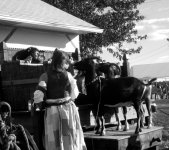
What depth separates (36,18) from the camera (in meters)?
11.6

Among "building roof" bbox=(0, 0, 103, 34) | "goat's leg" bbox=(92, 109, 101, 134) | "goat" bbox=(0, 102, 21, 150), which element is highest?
"building roof" bbox=(0, 0, 103, 34)

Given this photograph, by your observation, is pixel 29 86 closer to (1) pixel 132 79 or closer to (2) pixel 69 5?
(1) pixel 132 79

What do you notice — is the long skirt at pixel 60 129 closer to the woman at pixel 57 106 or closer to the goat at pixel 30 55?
the woman at pixel 57 106

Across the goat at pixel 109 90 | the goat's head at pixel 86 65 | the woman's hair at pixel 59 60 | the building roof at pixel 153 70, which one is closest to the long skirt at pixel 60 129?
the woman's hair at pixel 59 60

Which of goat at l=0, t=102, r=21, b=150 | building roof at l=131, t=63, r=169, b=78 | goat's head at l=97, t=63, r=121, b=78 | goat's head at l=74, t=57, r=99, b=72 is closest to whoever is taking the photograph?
goat at l=0, t=102, r=21, b=150

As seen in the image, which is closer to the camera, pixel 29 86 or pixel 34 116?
pixel 34 116

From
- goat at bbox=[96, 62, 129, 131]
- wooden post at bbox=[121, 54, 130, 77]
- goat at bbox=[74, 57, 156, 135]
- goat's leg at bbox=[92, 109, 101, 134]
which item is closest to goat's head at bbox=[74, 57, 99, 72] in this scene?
goat at bbox=[74, 57, 156, 135]

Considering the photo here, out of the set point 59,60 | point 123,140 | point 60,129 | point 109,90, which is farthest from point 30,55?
point 60,129

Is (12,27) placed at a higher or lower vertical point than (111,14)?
lower

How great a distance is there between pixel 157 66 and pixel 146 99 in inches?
2289

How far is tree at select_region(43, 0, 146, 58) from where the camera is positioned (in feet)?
68.6

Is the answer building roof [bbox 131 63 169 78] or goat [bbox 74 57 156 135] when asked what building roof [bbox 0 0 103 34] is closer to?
goat [bbox 74 57 156 135]

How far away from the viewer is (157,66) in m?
65.4

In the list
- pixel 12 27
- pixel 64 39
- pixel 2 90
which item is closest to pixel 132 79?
pixel 2 90
